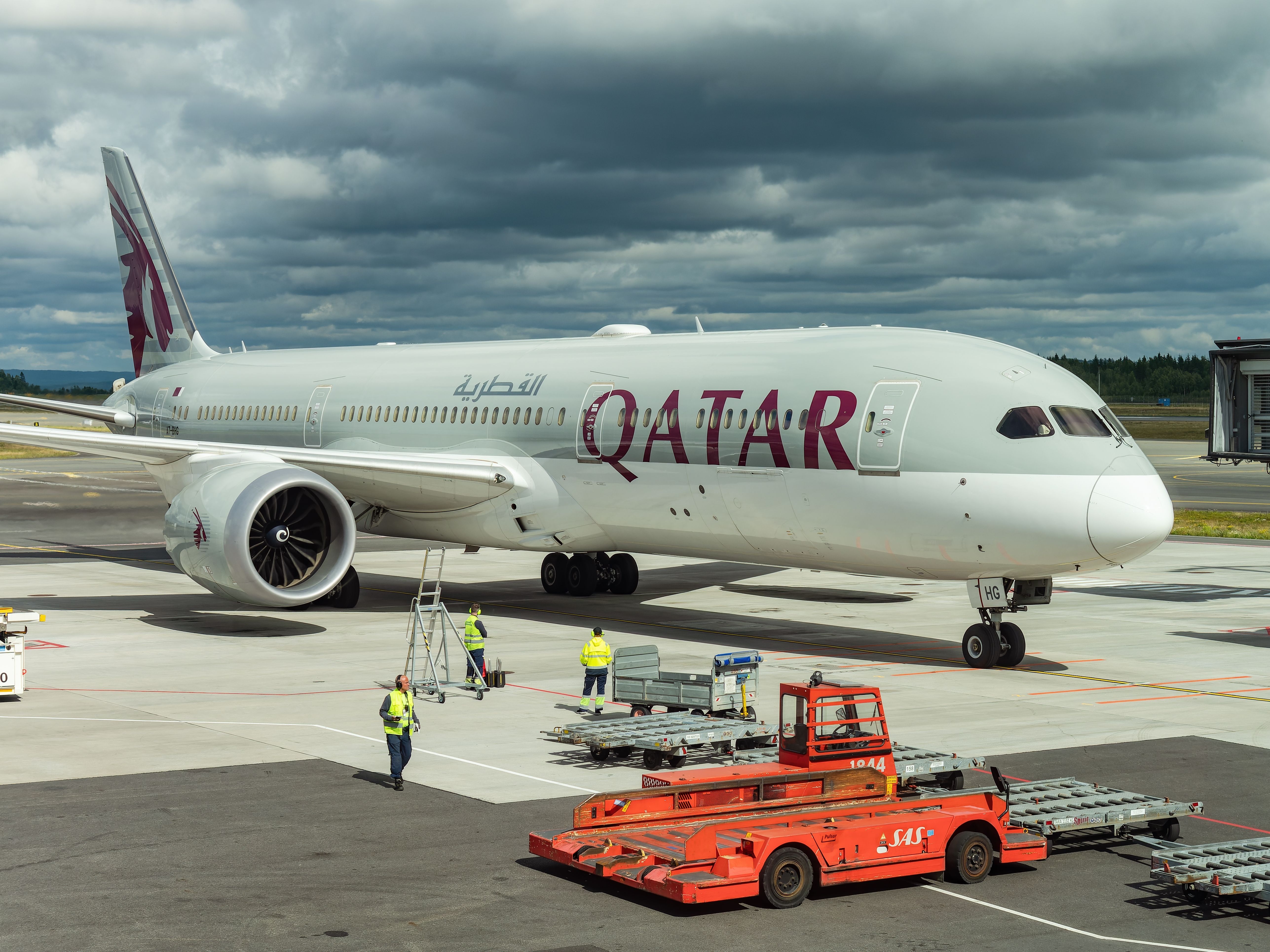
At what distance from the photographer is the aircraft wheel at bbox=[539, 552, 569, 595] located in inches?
1330

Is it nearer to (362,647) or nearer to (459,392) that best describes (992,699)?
(362,647)

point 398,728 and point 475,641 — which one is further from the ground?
point 475,641

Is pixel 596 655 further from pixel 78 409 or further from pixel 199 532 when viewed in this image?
pixel 78 409

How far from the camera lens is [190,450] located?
3036 centimetres

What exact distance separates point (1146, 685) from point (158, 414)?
29.3 meters

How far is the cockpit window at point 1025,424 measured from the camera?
2205cm

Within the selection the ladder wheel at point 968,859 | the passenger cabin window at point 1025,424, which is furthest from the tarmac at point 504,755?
the passenger cabin window at point 1025,424

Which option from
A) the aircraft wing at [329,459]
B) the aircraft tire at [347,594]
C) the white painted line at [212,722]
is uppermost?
the aircraft wing at [329,459]

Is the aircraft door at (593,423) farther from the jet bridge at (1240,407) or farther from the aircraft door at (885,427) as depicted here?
the jet bridge at (1240,407)

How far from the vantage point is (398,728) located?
15414 mm

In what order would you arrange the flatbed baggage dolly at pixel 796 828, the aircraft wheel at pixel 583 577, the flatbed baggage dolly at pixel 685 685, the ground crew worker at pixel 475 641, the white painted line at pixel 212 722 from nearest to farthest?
the flatbed baggage dolly at pixel 796 828, the white painted line at pixel 212 722, the flatbed baggage dolly at pixel 685 685, the ground crew worker at pixel 475 641, the aircraft wheel at pixel 583 577

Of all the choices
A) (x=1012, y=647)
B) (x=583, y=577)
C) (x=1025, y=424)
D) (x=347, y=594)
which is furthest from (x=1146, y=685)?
(x=347, y=594)

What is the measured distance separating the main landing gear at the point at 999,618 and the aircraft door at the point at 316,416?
17981 millimetres

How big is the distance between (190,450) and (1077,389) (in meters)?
18.4
